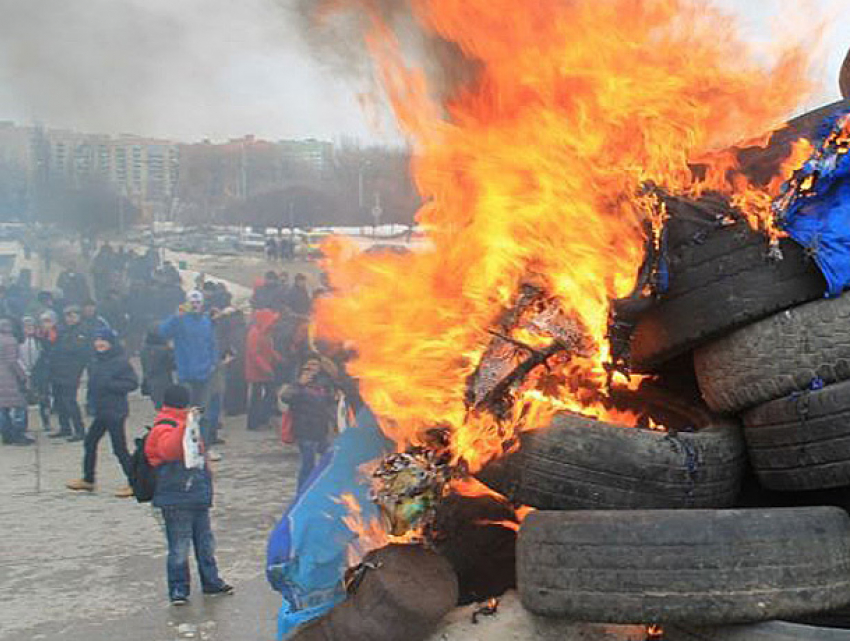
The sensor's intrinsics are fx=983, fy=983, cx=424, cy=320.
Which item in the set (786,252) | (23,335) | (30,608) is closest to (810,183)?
(786,252)

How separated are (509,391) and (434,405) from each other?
0.41 m

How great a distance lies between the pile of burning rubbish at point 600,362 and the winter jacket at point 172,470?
2485 mm

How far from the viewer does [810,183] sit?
4363 millimetres

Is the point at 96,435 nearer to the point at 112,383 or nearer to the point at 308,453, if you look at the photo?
the point at 112,383

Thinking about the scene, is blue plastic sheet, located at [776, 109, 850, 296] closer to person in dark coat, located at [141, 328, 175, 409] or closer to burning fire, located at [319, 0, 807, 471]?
burning fire, located at [319, 0, 807, 471]

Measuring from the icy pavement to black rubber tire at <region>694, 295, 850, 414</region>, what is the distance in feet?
13.7

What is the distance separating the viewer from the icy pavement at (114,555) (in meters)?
7.17

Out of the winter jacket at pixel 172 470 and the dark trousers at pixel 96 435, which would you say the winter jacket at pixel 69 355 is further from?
the winter jacket at pixel 172 470

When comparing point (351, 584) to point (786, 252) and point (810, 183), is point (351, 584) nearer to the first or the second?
point (786, 252)

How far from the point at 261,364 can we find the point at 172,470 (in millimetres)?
6249

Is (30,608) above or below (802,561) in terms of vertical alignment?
below

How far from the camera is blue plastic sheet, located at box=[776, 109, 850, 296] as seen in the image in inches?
164

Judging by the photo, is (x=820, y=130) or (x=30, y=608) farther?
(x=30, y=608)

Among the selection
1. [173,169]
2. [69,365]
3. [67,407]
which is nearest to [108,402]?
[69,365]
